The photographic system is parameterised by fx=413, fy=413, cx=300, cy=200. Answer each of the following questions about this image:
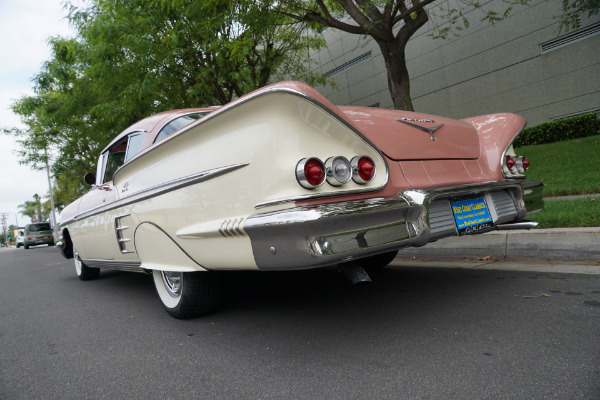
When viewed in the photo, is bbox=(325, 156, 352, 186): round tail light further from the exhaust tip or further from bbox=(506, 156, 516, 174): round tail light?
bbox=(506, 156, 516, 174): round tail light

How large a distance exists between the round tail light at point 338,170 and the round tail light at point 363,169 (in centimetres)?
5

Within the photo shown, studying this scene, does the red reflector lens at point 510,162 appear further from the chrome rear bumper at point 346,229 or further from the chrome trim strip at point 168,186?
the chrome trim strip at point 168,186

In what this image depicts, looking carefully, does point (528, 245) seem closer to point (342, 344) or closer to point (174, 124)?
point (342, 344)

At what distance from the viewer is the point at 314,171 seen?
2008mm

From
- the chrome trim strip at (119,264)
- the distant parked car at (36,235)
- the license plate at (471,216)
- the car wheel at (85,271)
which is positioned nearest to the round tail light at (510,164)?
the license plate at (471,216)

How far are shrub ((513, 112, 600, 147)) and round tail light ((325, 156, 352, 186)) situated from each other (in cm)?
1056

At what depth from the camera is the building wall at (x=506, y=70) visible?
11.3 meters

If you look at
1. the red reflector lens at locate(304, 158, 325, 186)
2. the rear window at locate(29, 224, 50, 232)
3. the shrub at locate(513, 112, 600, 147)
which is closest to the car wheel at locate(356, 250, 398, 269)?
the red reflector lens at locate(304, 158, 325, 186)

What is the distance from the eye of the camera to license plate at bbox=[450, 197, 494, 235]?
8.10 feet

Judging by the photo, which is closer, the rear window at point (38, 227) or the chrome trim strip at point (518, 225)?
the chrome trim strip at point (518, 225)

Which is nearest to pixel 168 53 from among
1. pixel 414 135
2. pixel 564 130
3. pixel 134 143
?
pixel 134 143

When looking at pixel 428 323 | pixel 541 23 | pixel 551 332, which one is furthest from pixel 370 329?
pixel 541 23

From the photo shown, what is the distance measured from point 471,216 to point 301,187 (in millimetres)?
1196

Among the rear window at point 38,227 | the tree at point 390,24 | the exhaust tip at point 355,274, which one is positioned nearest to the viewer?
the exhaust tip at point 355,274
